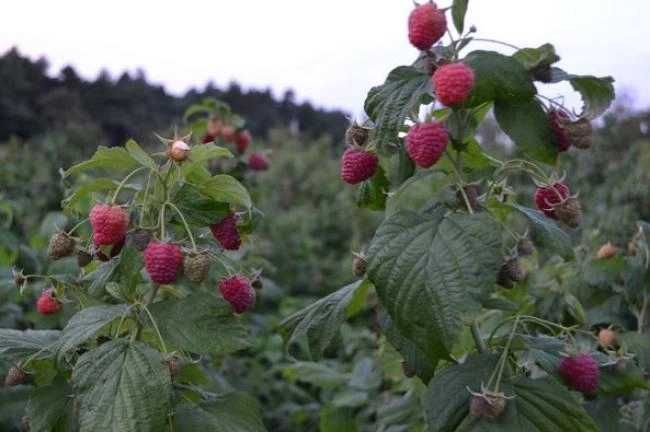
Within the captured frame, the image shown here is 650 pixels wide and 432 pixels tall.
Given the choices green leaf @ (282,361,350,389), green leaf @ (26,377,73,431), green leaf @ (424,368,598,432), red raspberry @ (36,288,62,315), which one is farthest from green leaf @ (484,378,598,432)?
green leaf @ (282,361,350,389)

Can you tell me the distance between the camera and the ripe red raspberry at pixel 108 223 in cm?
139

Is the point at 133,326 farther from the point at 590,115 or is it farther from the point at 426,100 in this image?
the point at 590,115

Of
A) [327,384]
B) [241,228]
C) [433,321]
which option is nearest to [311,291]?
[327,384]

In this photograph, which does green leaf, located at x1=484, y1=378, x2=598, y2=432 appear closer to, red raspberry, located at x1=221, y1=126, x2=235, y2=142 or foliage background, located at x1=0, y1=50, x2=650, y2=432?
foliage background, located at x1=0, y1=50, x2=650, y2=432

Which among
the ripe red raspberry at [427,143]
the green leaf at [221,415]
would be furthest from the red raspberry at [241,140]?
the ripe red raspberry at [427,143]

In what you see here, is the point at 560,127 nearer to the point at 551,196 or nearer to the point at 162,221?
the point at 551,196

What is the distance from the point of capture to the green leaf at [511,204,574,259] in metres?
1.43

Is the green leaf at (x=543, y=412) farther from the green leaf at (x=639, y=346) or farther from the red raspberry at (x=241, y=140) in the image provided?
the red raspberry at (x=241, y=140)

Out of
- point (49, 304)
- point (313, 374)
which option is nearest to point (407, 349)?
point (49, 304)

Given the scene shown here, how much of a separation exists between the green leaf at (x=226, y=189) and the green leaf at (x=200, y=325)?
211 millimetres

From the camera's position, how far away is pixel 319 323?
1.61 meters

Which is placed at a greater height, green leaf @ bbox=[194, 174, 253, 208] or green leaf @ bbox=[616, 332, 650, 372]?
green leaf @ bbox=[194, 174, 253, 208]

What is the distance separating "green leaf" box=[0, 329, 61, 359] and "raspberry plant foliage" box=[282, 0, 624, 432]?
0.50 meters

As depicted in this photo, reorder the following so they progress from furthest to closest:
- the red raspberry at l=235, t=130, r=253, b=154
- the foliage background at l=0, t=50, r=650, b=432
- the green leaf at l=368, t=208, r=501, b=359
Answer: the red raspberry at l=235, t=130, r=253, b=154
the foliage background at l=0, t=50, r=650, b=432
the green leaf at l=368, t=208, r=501, b=359
